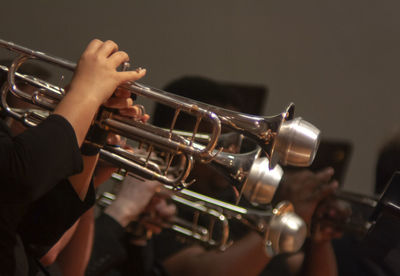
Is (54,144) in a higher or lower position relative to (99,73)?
lower

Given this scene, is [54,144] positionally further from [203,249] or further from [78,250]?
[203,249]

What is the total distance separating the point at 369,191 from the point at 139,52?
5.46 ft

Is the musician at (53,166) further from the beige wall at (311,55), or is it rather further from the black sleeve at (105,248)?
the beige wall at (311,55)

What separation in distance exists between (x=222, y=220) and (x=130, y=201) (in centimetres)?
37

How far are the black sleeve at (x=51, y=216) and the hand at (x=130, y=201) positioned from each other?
607 millimetres

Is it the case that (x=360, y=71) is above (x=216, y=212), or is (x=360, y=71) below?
above

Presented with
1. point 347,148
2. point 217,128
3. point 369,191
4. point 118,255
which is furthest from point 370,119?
point 217,128

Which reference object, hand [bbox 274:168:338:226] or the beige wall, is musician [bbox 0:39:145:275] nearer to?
hand [bbox 274:168:338:226]

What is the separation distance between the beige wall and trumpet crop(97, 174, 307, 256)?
63 cm

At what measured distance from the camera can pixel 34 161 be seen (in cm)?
90

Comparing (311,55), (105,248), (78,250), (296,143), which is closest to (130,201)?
(105,248)

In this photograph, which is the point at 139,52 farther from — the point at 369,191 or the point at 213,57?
the point at 369,191

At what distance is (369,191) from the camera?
2.96m

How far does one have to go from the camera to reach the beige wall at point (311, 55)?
257cm
